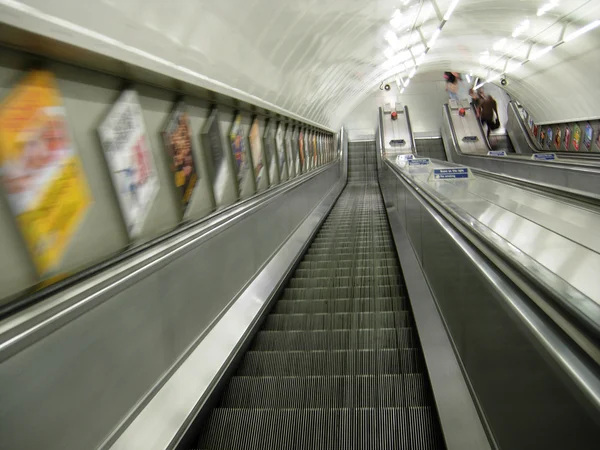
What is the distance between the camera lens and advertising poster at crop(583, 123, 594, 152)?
596 inches

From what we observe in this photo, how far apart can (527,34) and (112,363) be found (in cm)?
1537

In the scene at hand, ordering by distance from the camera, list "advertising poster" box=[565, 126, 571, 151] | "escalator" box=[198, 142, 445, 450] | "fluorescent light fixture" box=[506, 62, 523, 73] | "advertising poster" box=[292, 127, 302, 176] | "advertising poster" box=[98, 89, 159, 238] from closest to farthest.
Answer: "escalator" box=[198, 142, 445, 450] < "advertising poster" box=[98, 89, 159, 238] < "advertising poster" box=[292, 127, 302, 176] < "fluorescent light fixture" box=[506, 62, 523, 73] < "advertising poster" box=[565, 126, 571, 151]

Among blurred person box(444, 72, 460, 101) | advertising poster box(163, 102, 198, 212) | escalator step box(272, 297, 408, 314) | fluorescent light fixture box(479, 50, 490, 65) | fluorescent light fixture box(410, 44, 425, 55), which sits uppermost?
fluorescent light fixture box(410, 44, 425, 55)

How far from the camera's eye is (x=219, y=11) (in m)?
3.88

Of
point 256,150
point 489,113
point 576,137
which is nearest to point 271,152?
point 256,150

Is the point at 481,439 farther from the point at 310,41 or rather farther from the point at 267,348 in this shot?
the point at 310,41

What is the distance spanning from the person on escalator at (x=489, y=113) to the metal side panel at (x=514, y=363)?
82.2 feet

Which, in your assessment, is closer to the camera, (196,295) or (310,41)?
(196,295)

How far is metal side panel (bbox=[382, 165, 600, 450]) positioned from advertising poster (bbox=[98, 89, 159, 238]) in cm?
228

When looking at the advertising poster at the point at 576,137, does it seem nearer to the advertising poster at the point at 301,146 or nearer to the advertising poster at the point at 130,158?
the advertising poster at the point at 301,146

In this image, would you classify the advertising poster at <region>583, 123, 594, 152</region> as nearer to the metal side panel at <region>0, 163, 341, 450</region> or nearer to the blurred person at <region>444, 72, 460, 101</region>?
the blurred person at <region>444, 72, 460, 101</region>

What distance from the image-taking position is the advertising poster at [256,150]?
21.5 feet

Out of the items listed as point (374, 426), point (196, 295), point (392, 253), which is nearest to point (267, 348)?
point (196, 295)

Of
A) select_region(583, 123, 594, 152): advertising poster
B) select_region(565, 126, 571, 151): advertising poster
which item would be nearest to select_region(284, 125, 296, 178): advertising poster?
select_region(583, 123, 594, 152): advertising poster
